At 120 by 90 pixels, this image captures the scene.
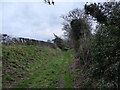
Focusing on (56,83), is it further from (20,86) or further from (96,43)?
(96,43)

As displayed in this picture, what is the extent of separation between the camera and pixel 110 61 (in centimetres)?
720

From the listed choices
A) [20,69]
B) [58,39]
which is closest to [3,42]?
[20,69]

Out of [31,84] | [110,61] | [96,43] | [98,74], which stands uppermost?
[96,43]

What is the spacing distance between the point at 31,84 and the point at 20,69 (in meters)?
3.21

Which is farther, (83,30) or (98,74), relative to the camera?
(83,30)

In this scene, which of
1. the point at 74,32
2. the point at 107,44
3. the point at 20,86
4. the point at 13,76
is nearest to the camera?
the point at 107,44

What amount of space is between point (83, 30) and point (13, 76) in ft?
28.6

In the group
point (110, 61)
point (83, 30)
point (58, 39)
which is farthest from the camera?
point (58, 39)

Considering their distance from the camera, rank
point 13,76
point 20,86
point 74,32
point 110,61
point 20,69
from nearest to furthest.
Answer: point 110,61 < point 20,86 < point 13,76 < point 20,69 < point 74,32

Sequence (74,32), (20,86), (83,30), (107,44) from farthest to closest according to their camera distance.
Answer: (74,32)
(83,30)
(20,86)
(107,44)

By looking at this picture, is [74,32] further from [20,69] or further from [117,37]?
[117,37]

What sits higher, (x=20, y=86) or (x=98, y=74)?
(x=98, y=74)

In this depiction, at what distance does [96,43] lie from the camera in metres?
9.31

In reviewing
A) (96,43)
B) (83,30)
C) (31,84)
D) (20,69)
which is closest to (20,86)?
(31,84)
